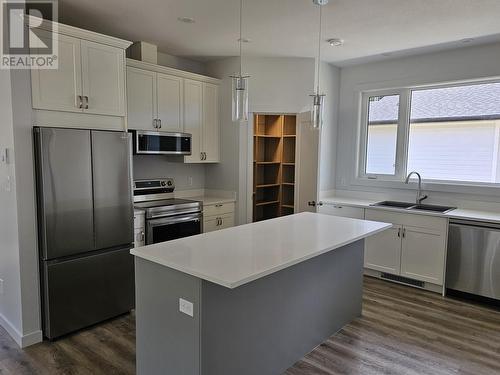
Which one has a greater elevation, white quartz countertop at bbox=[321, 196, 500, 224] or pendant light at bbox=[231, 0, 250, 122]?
pendant light at bbox=[231, 0, 250, 122]

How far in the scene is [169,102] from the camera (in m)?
4.29

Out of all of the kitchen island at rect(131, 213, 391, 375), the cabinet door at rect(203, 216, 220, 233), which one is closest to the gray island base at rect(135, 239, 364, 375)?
the kitchen island at rect(131, 213, 391, 375)

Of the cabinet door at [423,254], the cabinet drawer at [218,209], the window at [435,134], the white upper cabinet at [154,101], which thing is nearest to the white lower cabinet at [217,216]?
the cabinet drawer at [218,209]

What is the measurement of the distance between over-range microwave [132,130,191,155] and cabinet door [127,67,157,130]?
15 centimetres

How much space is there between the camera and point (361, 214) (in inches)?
179

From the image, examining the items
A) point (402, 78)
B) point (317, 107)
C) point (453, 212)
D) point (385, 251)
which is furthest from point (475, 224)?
point (317, 107)

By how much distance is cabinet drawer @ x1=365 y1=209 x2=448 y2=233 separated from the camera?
3941 mm

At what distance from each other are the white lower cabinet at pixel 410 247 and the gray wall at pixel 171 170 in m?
2.32

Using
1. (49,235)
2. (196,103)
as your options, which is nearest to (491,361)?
(49,235)

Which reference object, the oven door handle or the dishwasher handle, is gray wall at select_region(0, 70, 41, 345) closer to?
the oven door handle

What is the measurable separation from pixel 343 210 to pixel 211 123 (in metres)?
2.08

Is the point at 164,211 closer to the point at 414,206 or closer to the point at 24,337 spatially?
the point at 24,337

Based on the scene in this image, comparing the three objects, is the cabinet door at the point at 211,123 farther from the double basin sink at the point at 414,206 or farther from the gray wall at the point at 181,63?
the double basin sink at the point at 414,206

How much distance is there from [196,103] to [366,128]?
7.89 feet
